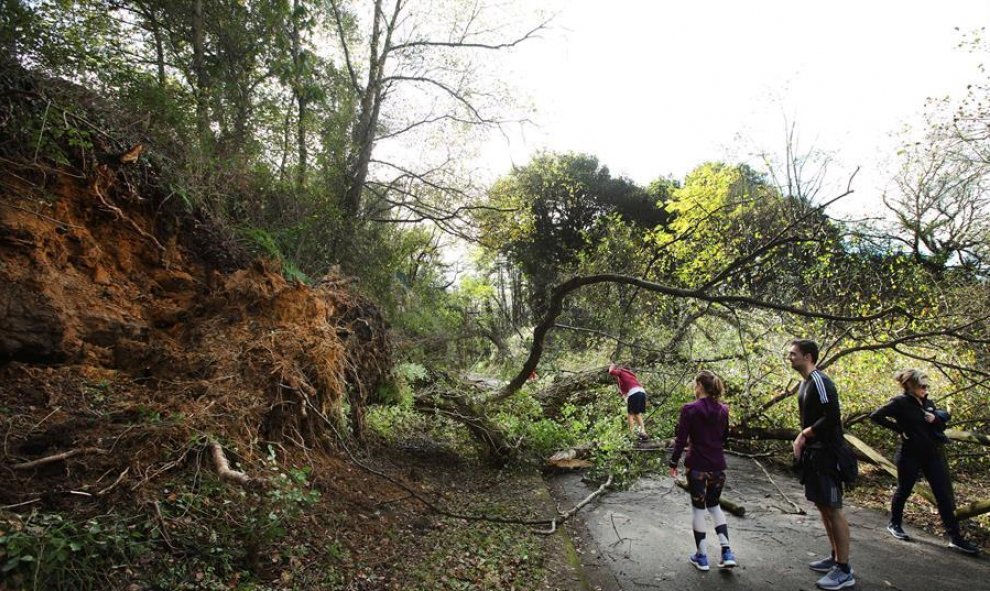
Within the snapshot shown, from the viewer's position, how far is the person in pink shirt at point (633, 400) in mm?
8328

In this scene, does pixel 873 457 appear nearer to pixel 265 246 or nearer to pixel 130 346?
pixel 265 246

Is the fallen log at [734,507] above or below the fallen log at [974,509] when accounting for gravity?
below

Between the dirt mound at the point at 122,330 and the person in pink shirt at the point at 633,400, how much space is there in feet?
16.0

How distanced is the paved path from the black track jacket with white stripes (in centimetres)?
133

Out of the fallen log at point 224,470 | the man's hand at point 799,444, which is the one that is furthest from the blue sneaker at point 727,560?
the fallen log at point 224,470

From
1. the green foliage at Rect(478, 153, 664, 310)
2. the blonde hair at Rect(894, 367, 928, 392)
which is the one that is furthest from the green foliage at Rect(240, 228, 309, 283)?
the green foliage at Rect(478, 153, 664, 310)

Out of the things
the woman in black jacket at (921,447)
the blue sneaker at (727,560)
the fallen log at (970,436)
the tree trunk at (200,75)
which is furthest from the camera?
the tree trunk at (200,75)

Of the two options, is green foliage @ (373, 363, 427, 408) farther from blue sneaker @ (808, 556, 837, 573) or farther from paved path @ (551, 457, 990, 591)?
blue sneaker @ (808, 556, 837, 573)

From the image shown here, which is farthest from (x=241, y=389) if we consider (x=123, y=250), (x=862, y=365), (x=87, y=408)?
(x=862, y=365)

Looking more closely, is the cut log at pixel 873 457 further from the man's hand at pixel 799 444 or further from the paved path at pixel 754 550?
the man's hand at pixel 799 444

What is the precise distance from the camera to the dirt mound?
338cm

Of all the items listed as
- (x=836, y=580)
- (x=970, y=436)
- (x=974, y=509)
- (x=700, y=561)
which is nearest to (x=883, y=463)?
(x=970, y=436)

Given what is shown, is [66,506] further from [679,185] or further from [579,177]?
[679,185]

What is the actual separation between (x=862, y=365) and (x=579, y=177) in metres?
19.1
